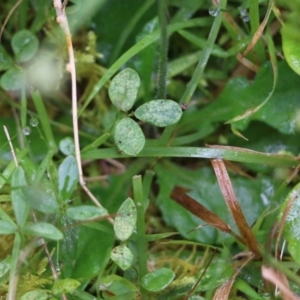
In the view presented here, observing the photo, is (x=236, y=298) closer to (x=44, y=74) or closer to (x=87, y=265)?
(x=87, y=265)

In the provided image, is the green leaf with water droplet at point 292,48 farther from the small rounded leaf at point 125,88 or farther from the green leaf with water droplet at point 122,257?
the green leaf with water droplet at point 122,257

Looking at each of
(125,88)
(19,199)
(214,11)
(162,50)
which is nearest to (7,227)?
(19,199)

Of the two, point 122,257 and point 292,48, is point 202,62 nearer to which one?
point 292,48

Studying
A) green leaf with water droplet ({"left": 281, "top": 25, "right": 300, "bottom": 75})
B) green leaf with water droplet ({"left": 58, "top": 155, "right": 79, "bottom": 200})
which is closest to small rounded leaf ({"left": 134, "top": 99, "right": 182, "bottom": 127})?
green leaf with water droplet ({"left": 58, "top": 155, "right": 79, "bottom": 200})

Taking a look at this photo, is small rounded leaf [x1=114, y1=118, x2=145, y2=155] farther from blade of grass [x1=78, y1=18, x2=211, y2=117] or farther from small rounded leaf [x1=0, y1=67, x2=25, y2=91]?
small rounded leaf [x1=0, y1=67, x2=25, y2=91]

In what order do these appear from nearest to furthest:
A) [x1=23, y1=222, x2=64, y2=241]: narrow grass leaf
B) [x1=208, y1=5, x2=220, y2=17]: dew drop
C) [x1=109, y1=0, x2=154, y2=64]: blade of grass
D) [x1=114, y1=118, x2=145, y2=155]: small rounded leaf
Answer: [x1=23, y1=222, x2=64, y2=241]: narrow grass leaf, [x1=114, y1=118, x2=145, y2=155]: small rounded leaf, [x1=208, y1=5, x2=220, y2=17]: dew drop, [x1=109, y1=0, x2=154, y2=64]: blade of grass
